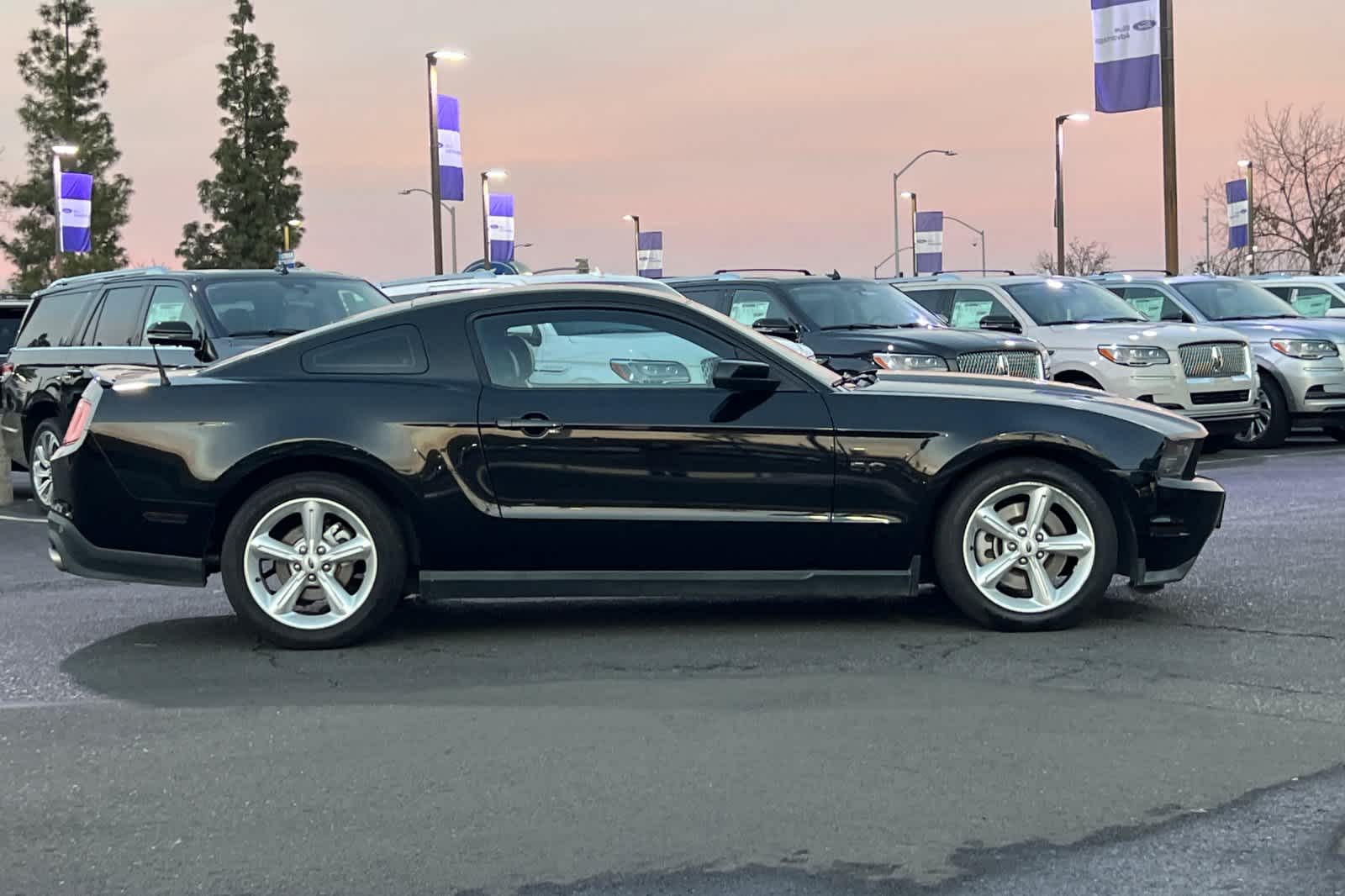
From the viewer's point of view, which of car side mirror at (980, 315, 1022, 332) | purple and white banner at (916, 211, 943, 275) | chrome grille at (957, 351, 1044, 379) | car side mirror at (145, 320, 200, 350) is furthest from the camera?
purple and white banner at (916, 211, 943, 275)

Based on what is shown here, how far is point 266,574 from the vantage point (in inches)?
275

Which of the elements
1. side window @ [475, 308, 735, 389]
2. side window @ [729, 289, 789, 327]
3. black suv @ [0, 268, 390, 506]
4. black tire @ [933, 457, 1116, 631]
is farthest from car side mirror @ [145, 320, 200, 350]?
black tire @ [933, 457, 1116, 631]

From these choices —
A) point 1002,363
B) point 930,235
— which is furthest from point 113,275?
point 930,235

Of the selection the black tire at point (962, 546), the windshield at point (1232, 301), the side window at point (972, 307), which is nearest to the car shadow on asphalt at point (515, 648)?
the black tire at point (962, 546)

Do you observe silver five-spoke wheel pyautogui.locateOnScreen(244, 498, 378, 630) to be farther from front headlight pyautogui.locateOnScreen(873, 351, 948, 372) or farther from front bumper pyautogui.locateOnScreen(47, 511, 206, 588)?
front headlight pyautogui.locateOnScreen(873, 351, 948, 372)

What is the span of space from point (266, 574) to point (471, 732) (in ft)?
6.06

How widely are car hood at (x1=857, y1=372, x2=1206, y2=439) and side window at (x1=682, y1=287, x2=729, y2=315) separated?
8.00 metres

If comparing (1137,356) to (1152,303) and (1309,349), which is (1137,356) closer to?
(1309,349)

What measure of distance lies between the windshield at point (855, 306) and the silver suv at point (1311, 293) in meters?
7.28

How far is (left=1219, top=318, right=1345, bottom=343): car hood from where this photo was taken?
1727cm

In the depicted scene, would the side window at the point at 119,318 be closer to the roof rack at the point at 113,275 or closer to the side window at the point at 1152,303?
the roof rack at the point at 113,275

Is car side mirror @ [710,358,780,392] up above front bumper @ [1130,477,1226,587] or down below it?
above

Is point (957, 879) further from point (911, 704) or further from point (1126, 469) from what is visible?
point (1126, 469)

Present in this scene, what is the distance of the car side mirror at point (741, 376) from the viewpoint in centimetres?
688
